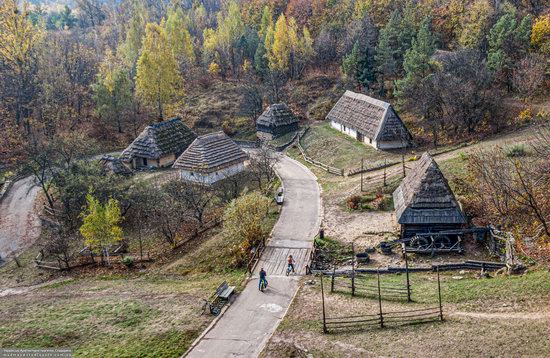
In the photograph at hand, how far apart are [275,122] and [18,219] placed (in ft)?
98.1

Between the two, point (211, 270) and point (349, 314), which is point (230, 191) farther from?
point (349, 314)

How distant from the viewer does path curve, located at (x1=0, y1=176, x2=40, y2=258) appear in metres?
39.2

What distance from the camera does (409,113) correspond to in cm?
5588

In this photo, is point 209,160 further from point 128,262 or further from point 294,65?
point 294,65

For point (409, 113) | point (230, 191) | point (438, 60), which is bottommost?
point (230, 191)

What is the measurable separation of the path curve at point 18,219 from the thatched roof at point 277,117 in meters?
26.7

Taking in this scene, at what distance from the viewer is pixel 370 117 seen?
168ft

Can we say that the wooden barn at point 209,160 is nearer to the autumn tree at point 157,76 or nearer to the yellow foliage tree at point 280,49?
the autumn tree at point 157,76

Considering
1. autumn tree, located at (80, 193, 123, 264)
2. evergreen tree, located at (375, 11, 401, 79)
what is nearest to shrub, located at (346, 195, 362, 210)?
autumn tree, located at (80, 193, 123, 264)

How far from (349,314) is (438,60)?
40.4 meters

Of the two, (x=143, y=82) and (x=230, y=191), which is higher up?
(x=143, y=82)

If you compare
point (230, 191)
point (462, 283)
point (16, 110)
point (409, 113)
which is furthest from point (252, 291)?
point (16, 110)

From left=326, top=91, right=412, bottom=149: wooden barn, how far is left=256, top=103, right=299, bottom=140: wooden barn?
5321mm

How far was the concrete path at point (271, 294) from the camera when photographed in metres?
20.2
